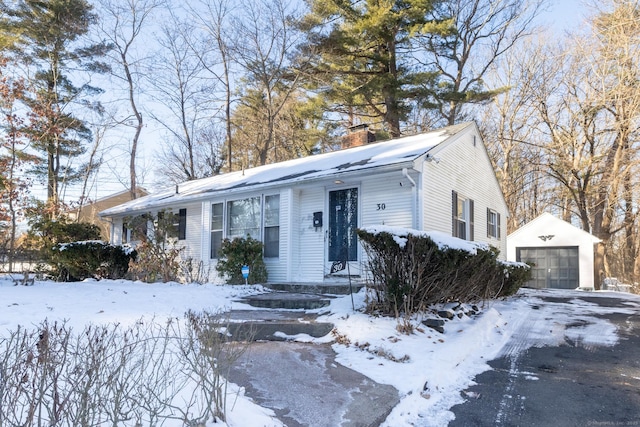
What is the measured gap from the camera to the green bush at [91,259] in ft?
34.2

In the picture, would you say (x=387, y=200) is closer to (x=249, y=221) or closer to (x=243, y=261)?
(x=243, y=261)

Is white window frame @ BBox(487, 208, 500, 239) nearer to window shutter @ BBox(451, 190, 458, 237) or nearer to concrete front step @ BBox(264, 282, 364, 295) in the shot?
window shutter @ BBox(451, 190, 458, 237)

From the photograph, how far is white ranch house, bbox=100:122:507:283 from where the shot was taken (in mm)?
9234

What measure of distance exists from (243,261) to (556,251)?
1399 cm

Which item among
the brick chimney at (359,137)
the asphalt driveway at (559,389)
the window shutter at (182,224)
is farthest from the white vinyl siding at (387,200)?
the window shutter at (182,224)

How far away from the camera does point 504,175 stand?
77.0 ft

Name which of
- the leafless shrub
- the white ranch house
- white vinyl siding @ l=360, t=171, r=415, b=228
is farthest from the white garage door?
the leafless shrub

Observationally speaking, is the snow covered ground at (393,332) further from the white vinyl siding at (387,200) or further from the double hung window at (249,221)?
the white vinyl siding at (387,200)

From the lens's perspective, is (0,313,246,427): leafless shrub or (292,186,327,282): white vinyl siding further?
(292,186,327,282): white vinyl siding

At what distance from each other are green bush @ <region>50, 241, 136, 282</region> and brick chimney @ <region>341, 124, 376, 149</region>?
7.11 m

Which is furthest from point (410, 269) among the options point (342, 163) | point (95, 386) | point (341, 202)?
point (342, 163)

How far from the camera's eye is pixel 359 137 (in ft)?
44.8

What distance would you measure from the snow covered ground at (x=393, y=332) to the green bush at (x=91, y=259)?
2361 mm

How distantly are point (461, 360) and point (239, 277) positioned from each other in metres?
6.27
